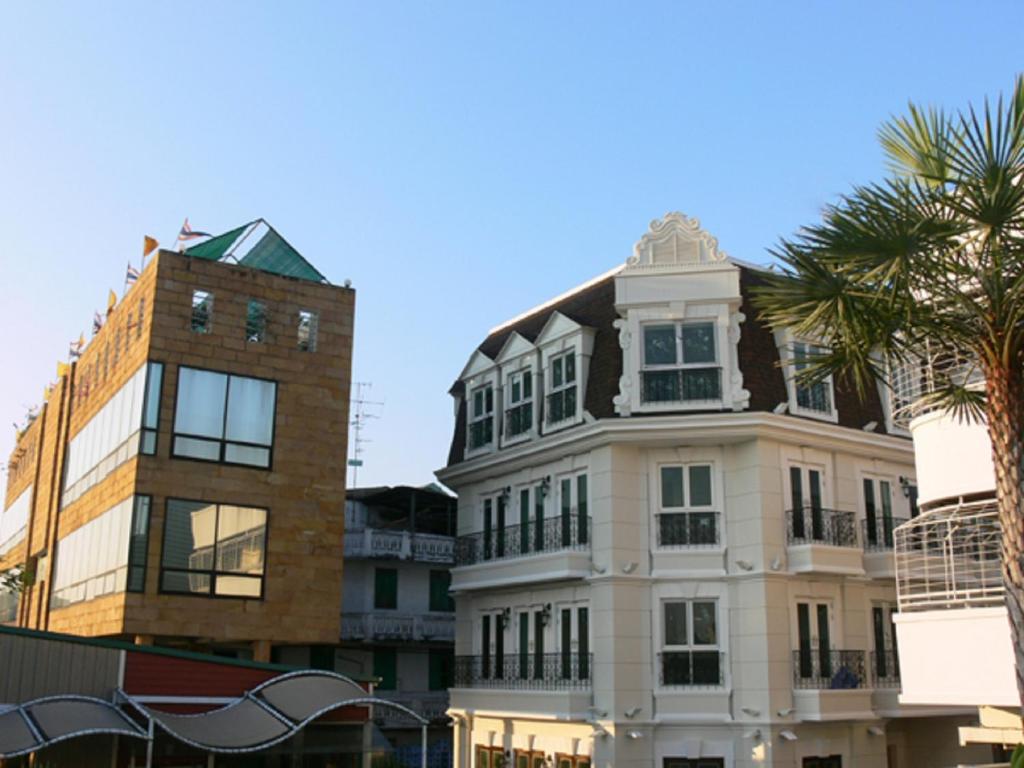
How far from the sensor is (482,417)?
101 ft

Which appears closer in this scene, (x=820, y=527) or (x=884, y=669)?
(x=820, y=527)

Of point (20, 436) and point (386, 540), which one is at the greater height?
point (20, 436)

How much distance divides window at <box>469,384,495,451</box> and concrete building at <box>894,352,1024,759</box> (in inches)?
529

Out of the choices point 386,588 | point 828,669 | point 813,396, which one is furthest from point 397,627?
point 813,396

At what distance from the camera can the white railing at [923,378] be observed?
15.3 metres

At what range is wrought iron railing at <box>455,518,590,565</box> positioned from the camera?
26156 mm

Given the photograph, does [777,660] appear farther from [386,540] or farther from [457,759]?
[386,540]

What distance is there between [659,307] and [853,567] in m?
7.34

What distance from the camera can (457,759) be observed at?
2947cm

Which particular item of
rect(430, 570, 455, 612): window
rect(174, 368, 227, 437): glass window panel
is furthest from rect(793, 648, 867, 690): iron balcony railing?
rect(430, 570, 455, 612): window

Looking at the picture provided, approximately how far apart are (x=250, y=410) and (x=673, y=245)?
1065 centimetres

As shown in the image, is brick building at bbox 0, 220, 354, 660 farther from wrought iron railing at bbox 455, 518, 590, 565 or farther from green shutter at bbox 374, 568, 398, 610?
green shutter at bbox 374, 568, 398, 610

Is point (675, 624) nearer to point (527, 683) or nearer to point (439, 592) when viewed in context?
point (527, 683)

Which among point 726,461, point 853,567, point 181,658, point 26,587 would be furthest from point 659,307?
point 26,587
